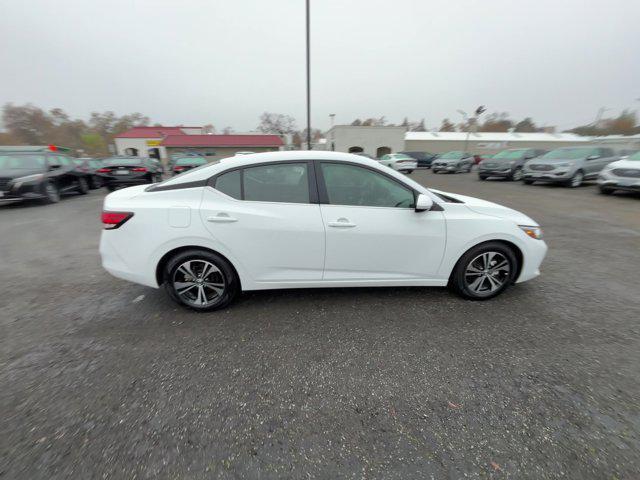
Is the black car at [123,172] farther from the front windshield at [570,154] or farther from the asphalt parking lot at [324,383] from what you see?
the front windshield at [570,154]

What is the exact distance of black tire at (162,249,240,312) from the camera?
9.63 feet

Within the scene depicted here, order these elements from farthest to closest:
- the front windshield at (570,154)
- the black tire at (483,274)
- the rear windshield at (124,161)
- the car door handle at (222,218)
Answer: the front windshield at (570,154)
the rear windshield at (124,161)
the black tire at (483,274)
the car door handle at (222,218)

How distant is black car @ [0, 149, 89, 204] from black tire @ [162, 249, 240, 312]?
9033 mm

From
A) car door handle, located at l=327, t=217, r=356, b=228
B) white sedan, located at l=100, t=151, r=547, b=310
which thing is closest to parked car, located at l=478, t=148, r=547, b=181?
white sedan, located at l=100, t=151, r=547, b=310

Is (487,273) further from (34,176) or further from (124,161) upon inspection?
(124,161)

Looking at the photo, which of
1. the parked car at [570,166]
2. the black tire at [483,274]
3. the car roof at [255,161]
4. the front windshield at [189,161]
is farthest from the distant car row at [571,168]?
the front windshield at [189,161]

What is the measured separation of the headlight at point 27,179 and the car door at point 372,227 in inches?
398

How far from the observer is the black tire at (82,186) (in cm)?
1098

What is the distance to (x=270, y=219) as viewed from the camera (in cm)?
284

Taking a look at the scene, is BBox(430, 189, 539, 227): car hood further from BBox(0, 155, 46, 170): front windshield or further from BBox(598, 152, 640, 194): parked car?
BBox(0, 155, 46, 170): front windshield

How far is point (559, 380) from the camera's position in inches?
85.9

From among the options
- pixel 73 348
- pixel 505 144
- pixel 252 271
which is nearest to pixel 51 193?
pixel 73 348

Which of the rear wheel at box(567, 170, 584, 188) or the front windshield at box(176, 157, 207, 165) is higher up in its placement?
the front windshield at box(176, 157, 207, 165)

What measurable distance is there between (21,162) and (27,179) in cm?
81
